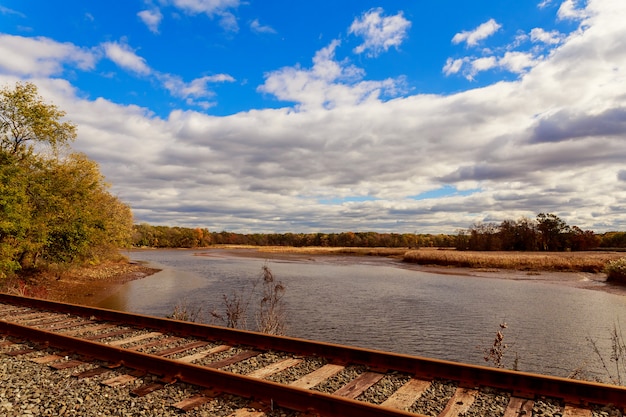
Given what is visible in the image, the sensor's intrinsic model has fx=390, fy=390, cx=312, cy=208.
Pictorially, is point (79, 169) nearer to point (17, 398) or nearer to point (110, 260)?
point (110, 260)

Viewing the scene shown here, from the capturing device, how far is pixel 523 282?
35.3 metres

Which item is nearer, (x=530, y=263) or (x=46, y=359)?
(x=46, y=359)

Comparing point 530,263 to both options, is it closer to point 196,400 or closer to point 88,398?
point 196,400

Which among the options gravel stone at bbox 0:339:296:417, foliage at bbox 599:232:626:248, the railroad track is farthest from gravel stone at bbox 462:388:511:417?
foliage at bbox 599:232:626:248

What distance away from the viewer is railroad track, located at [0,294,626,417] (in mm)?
4926

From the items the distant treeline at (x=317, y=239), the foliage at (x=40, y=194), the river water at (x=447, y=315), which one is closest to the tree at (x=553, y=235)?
the distant treeline at (x=317, y=239)

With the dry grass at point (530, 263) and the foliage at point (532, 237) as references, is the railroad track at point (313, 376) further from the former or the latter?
the foliage at point (532, 237)

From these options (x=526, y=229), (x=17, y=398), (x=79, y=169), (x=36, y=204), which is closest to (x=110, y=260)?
(x=79, y=169)

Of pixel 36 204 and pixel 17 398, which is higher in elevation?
pixel 36 204

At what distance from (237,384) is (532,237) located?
101280 millimetres

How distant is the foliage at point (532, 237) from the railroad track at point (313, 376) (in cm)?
9645

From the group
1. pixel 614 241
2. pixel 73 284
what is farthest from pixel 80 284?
pixel 614 241

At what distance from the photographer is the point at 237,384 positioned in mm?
5391

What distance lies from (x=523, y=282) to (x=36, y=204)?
38.9 m
